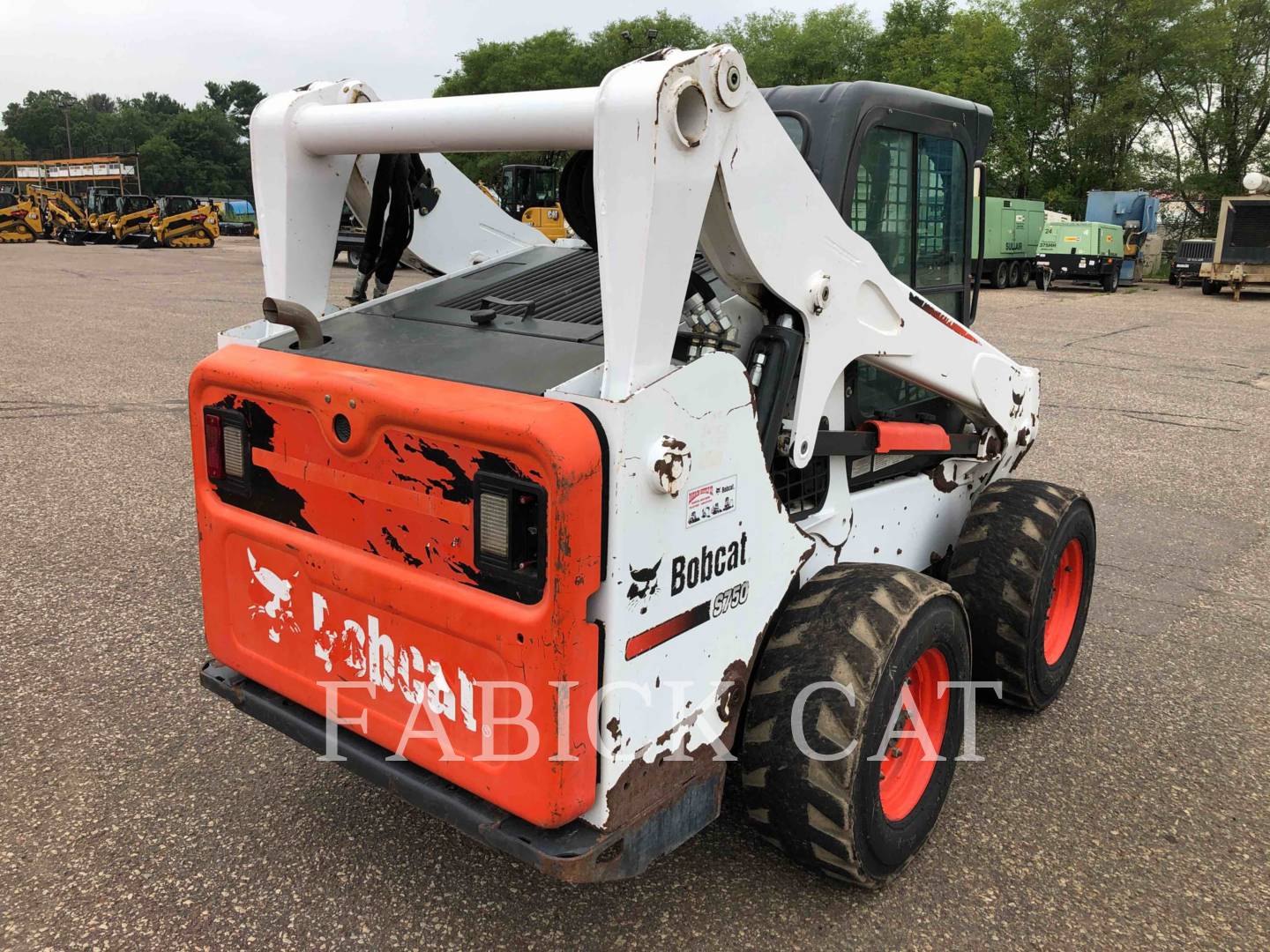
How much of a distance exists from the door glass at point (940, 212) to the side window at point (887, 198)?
0.27 ft

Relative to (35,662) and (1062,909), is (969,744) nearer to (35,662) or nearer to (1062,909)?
(1062,909)

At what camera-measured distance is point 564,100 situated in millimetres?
2264

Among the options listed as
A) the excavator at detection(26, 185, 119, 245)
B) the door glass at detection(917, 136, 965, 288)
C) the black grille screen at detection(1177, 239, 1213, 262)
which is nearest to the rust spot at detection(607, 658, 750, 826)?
the door glass at detection(917, 136, 965, 288)

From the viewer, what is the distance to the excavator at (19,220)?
127ft

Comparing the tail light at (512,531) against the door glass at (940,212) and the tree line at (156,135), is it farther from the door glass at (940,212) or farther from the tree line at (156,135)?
the tree line at (156,135)

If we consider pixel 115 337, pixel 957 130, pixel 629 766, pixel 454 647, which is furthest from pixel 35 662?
pixel 115 337

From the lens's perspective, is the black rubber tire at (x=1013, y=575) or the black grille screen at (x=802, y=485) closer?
the black grille screen at (x=802, y=485)

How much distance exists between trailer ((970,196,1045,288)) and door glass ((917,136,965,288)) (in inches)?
929

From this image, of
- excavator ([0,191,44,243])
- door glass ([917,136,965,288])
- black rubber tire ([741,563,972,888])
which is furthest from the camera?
excavator ([0,191,44,243])

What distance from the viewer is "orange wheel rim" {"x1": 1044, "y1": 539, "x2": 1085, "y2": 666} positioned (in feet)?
13.6

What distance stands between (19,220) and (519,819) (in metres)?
44.7

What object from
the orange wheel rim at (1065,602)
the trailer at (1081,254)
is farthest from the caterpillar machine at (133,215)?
the orange wheel rim at (1065,602)

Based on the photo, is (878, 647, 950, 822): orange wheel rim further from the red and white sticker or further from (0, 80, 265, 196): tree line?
(0, 80, 265, 196): tree line

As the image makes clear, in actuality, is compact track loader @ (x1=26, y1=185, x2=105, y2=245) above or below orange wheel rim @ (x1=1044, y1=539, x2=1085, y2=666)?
above
